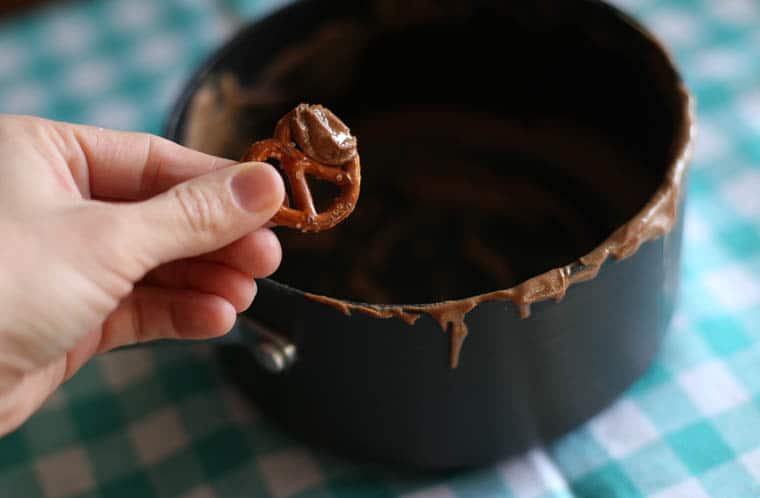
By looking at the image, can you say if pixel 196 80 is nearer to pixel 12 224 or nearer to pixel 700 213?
pixel 12 224

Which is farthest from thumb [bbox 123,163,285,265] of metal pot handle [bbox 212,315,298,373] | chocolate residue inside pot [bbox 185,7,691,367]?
chocolate residue inside pot [bbox 185,7,691,367]

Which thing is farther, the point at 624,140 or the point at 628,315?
the point at 624,140

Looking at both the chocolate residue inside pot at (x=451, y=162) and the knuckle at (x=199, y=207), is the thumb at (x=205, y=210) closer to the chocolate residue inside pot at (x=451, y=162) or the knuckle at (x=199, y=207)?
the knuckle at (x=199, y=207)

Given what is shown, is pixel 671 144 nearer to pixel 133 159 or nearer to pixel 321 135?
pixel 321 135

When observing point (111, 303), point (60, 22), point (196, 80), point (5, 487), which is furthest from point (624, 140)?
point (60, 22)

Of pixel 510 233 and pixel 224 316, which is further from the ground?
pixel 224 316

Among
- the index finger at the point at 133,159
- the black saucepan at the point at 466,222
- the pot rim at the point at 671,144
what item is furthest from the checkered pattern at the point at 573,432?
the index finger at the point at 133,159

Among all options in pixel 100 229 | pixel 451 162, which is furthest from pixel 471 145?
pixel 100 229
